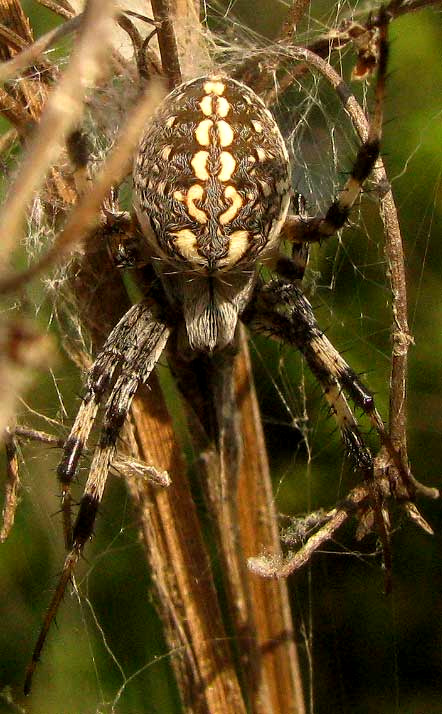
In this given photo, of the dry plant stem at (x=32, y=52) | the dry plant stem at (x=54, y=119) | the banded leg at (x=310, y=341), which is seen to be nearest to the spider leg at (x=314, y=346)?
the banded leg at (x=310, y=341)

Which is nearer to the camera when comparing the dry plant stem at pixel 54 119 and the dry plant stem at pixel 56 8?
the dry plant stem at pixel 54 119

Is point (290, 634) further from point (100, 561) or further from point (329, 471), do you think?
point (100, 561)

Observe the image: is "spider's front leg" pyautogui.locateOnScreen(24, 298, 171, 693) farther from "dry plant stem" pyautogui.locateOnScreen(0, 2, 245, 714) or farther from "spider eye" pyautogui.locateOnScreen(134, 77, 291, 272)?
"spider eye" pyautogui.locateOnScreen(134, 77, 291, 272)

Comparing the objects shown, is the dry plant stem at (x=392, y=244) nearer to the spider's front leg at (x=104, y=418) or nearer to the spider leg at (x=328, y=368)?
the spider leg at (x=328, y=368)

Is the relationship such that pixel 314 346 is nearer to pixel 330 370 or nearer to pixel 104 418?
pixel 330 370

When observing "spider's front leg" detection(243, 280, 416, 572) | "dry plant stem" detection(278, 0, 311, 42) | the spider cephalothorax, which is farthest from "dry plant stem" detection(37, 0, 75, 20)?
"spider's front leg" detection(243, 280, 416, 572)

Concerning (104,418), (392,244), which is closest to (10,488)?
(104,418)

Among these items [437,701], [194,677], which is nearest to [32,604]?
[194,677]
